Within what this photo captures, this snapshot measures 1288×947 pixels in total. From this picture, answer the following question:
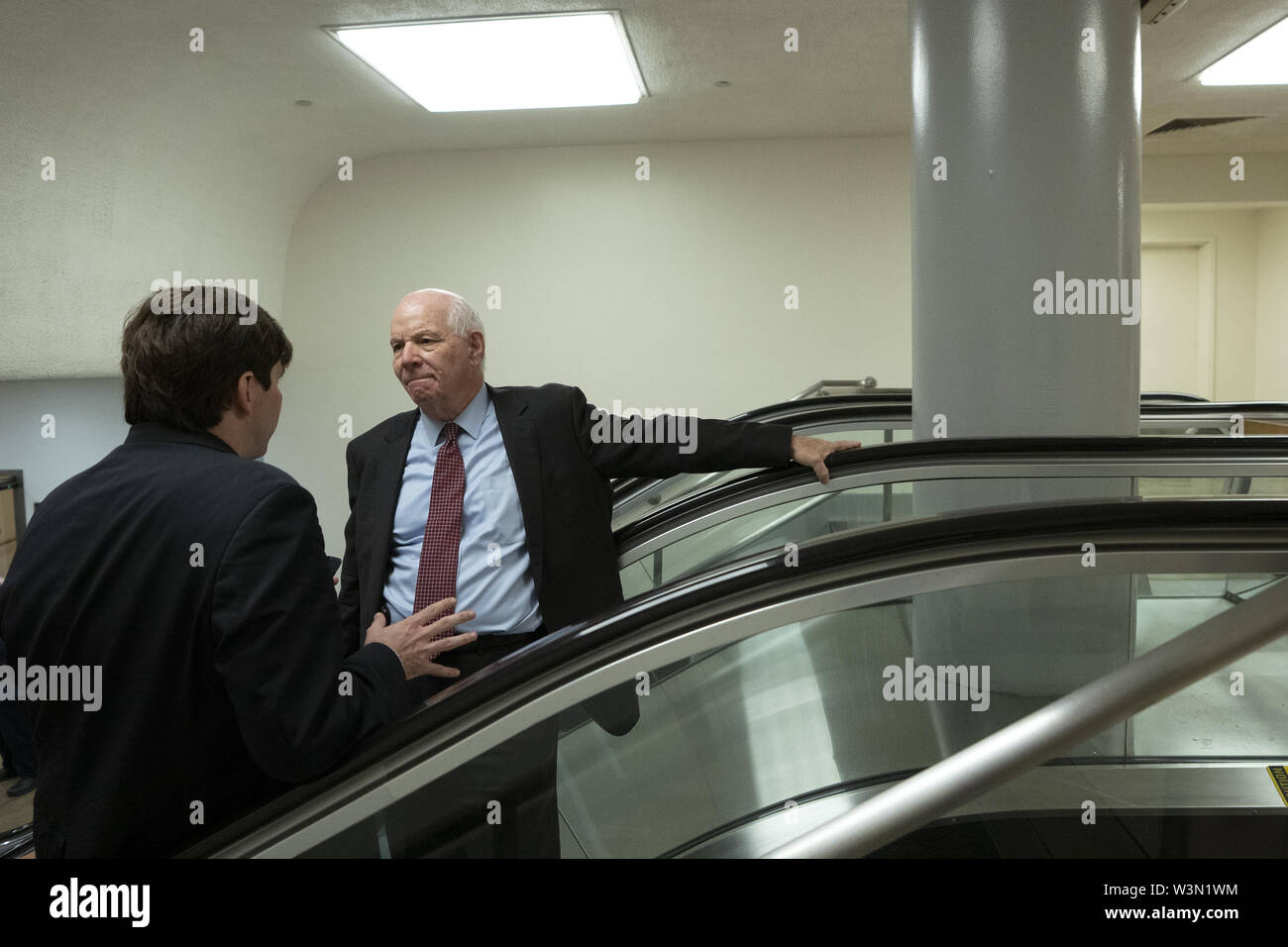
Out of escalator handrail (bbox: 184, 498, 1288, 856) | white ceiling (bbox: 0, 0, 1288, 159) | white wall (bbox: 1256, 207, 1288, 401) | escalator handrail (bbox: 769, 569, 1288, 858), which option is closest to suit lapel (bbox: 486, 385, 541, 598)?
escalator handrail (bbox: 184, 498, 1288, 856)

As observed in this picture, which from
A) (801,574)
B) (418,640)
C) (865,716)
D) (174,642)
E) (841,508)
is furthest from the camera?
(841,508)

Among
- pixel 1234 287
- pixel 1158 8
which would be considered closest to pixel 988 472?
pixel 1158 8

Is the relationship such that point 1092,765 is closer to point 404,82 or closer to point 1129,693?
point 1129,693

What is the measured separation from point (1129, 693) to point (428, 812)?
783 millimetres

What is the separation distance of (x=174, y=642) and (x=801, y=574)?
2.52ft

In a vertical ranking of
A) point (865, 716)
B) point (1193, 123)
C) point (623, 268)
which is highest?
point (1193, 123)

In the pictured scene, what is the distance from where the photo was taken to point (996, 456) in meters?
2.21

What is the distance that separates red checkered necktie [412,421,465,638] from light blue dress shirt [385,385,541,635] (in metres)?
0.02

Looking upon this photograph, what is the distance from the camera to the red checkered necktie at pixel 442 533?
2.22m

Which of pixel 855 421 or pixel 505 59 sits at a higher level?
pixel 505 59

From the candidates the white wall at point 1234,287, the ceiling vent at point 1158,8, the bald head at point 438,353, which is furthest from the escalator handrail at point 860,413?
the white wall at point 1234,287

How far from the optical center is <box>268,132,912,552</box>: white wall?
9.18m

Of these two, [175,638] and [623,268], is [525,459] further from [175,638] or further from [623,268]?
[623,268]

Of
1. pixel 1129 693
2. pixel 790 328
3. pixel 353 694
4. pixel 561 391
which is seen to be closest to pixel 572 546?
pixel 561 391
